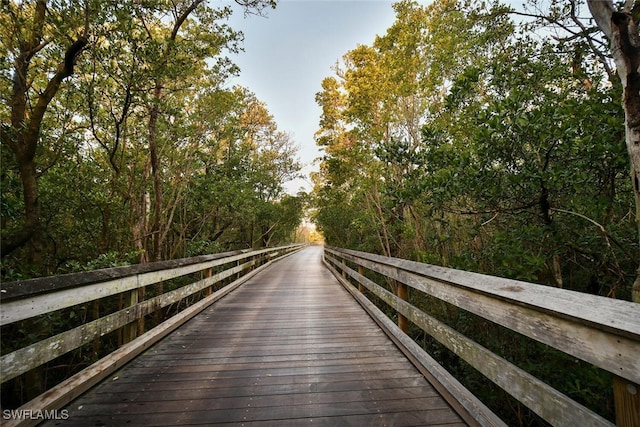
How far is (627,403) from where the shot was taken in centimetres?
90

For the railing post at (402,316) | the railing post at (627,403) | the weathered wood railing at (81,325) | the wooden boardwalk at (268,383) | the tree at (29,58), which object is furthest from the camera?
the tree at (29,58)

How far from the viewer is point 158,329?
3080mm

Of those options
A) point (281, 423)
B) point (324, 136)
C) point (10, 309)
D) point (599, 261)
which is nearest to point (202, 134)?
point (324, 136)

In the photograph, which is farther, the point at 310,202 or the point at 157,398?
the point at 310,202

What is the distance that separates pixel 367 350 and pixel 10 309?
8.76 feet

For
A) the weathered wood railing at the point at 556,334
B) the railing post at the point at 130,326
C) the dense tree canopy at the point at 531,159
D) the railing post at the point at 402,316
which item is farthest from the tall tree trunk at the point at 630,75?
the railing post at the point at 130,326

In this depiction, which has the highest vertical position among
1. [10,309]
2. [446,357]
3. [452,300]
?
[10,309]

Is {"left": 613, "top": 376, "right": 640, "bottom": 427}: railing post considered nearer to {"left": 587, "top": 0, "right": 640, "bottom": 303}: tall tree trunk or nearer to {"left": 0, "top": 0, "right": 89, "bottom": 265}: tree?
{"left": 587, "top": 0, "right": 640, "bottom": 303}: tall tree trunk

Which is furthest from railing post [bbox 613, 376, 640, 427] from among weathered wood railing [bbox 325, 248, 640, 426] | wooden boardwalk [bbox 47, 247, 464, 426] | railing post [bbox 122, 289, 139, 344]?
railing post [bbox 122, 289, 139, 344]

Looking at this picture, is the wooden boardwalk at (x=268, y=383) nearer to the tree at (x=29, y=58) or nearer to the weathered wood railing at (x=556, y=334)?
the weathered wood railing at (x=556, y=334)

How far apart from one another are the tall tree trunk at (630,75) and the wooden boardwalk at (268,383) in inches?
79.1

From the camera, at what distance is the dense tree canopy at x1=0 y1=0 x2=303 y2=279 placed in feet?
13.1

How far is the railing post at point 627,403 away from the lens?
0.88 meters

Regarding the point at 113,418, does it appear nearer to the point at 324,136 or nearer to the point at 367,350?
the point at 367,350
